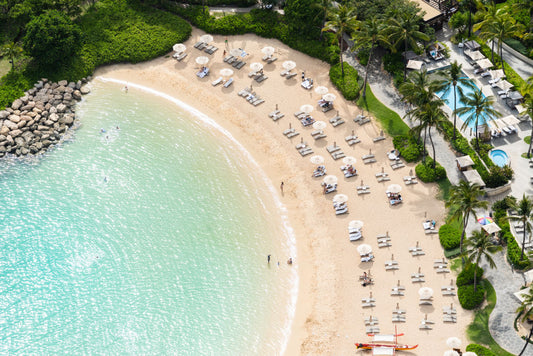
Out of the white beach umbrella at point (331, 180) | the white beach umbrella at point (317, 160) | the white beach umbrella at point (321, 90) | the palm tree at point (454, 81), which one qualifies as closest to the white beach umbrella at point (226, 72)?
the white beach umbrella at point (321, 90)

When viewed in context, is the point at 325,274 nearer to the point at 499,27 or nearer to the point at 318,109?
the point at 318,109

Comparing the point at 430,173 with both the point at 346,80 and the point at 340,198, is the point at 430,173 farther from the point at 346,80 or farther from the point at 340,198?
the point at 346,80

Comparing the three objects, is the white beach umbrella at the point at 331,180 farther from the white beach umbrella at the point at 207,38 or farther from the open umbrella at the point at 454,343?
the white beach umbrella at the point at 207,38

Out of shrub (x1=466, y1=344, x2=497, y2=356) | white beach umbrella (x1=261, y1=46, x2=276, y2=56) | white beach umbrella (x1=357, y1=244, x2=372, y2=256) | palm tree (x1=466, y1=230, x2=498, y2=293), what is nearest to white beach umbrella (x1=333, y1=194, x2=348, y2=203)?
white beach umbrella (x1=357, y1=244, x2=372, y2=256)

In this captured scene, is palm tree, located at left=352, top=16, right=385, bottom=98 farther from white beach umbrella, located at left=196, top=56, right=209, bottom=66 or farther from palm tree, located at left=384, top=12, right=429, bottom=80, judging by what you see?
white beach umbrella, located at left=196, top=56, right=209, bottom=66

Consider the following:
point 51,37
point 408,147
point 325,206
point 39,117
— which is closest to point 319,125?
point 408,147

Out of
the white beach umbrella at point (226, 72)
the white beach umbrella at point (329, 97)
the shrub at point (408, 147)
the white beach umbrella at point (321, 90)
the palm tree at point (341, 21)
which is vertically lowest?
the white beach umbrella at point (226, 72)
